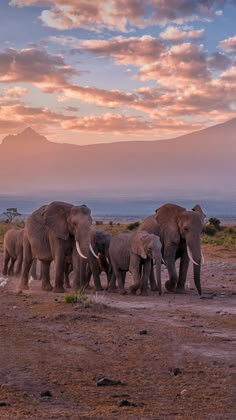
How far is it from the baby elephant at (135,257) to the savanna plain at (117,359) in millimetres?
1490

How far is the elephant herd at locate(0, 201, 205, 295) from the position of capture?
1748cm

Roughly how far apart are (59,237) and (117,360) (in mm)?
8455

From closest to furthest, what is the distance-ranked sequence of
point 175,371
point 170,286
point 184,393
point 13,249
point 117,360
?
point 184,393 → point 175,371 → point 117,360 → point 170,286 → point 13,249

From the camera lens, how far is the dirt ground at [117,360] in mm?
7277

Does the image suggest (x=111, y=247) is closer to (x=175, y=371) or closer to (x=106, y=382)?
(x=175, y=371)

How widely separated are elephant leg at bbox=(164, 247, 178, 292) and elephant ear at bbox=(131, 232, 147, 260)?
1.22 m

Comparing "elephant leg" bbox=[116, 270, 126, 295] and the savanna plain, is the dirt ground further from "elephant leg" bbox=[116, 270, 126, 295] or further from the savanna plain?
"elephant leg" bbox=[116, 270, 126, 295]

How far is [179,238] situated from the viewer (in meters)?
18.8

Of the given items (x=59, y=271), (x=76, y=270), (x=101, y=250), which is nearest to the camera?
(x=76, y=270)

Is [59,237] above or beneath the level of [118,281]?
above

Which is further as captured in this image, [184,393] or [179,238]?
[179,238]

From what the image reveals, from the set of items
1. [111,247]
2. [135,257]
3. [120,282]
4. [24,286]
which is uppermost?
[111,247]

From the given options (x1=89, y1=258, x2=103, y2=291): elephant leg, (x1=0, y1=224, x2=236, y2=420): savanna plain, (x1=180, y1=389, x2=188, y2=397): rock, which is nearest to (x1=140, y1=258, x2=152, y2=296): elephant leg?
(x1=0, y1=224, x2=236, y2=420): savanna plain

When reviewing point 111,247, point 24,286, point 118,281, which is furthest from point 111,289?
point 24,286
